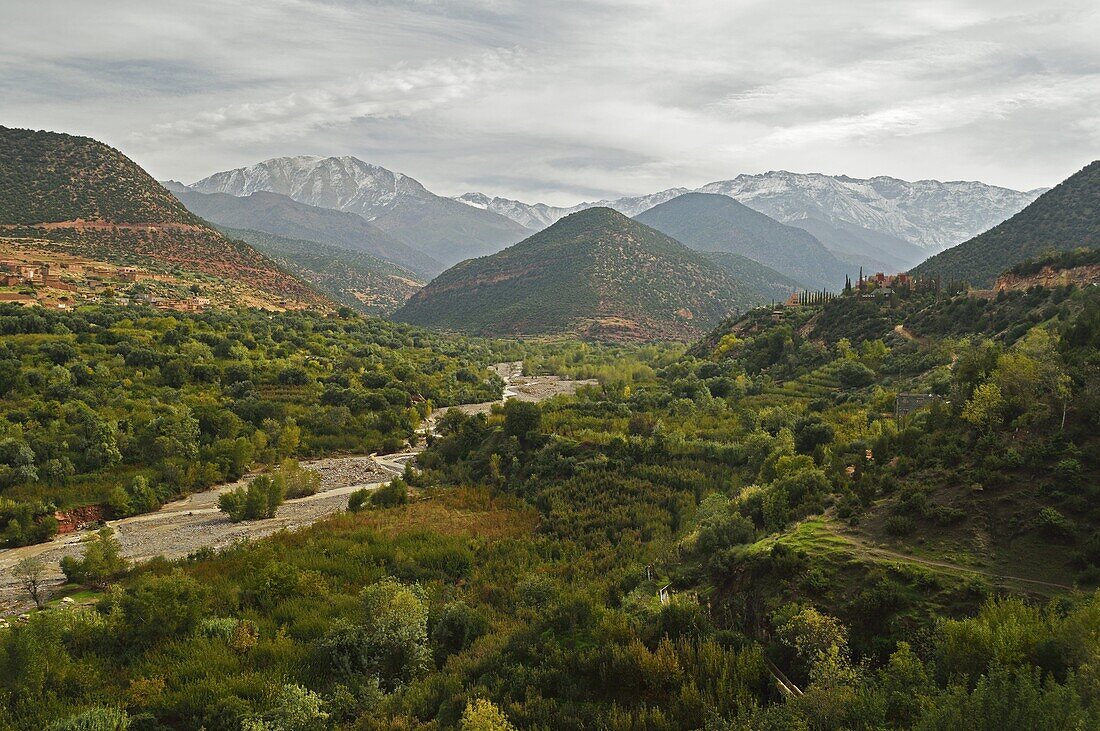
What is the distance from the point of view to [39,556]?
2995cm

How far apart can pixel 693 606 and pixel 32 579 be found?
26423 millimetres

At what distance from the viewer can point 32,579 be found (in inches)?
966

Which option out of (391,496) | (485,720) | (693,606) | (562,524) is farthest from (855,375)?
(485,720)

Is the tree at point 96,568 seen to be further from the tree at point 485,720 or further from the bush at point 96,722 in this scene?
the tree at point 485,720

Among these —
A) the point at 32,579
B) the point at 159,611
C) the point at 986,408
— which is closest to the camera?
the point at 159,611

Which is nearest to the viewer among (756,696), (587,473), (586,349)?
(756,696)

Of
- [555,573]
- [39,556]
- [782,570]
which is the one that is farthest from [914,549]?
[39,556]

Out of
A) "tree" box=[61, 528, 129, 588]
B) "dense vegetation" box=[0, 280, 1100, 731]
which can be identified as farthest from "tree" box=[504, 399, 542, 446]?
"tree" box=[61, 528, 129, 588]

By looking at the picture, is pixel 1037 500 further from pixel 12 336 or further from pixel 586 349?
pixel 586 349

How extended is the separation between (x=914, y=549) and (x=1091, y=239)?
7827 cm

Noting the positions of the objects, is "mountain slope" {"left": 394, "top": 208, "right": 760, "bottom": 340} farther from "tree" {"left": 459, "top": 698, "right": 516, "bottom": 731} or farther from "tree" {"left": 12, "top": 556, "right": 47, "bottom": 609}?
"tree" {"left": 459, "top": 698, "right": 516, "bottom": 731}

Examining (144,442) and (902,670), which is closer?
(902,670)

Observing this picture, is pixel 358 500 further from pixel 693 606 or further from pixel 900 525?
pixel 900 525

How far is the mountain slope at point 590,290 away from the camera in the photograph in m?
134
